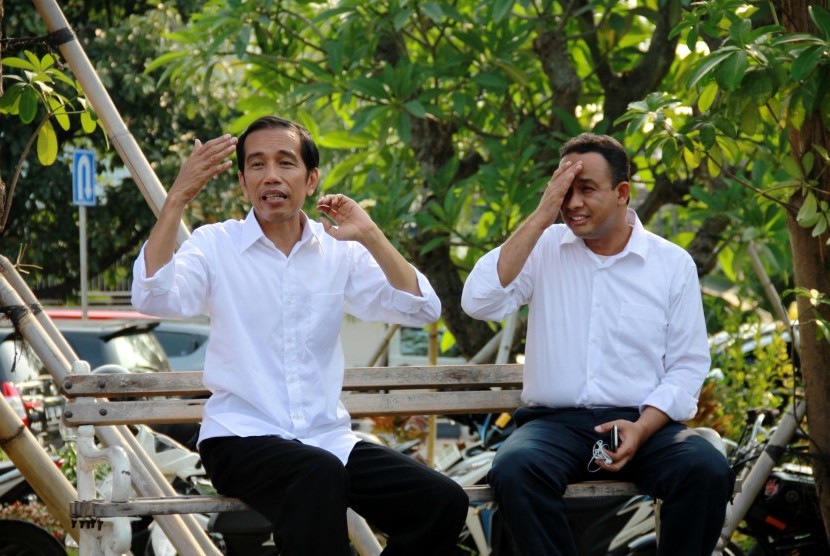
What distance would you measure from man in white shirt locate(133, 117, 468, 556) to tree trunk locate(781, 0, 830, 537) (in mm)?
1503

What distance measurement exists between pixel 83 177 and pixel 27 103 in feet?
19.7

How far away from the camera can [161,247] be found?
3600 millimetres

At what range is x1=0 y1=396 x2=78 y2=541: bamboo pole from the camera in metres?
4.28

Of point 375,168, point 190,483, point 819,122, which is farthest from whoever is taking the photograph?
point 375,168

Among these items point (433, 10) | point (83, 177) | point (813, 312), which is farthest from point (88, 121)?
point (83, 177)

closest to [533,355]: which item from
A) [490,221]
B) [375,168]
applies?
[490,221]

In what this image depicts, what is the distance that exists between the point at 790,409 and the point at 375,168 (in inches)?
118

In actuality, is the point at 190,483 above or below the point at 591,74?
below

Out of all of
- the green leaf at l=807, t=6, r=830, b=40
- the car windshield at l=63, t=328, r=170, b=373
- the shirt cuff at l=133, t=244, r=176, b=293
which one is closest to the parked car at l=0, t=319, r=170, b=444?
the car windshield at l=63, t=328, r=170, b=373

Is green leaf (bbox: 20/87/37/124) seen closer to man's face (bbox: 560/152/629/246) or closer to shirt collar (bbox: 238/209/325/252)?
shirt collar (bbox: 238/209/325/252)

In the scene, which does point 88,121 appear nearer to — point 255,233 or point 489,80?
point 255,233

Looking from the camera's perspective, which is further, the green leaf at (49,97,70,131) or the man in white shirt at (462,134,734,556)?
the green leaf at (49,97,70,131)

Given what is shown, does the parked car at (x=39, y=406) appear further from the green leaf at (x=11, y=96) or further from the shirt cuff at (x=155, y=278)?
the shirt cuff at (x=155, y=278)

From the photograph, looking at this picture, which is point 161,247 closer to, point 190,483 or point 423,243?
point 190,483
